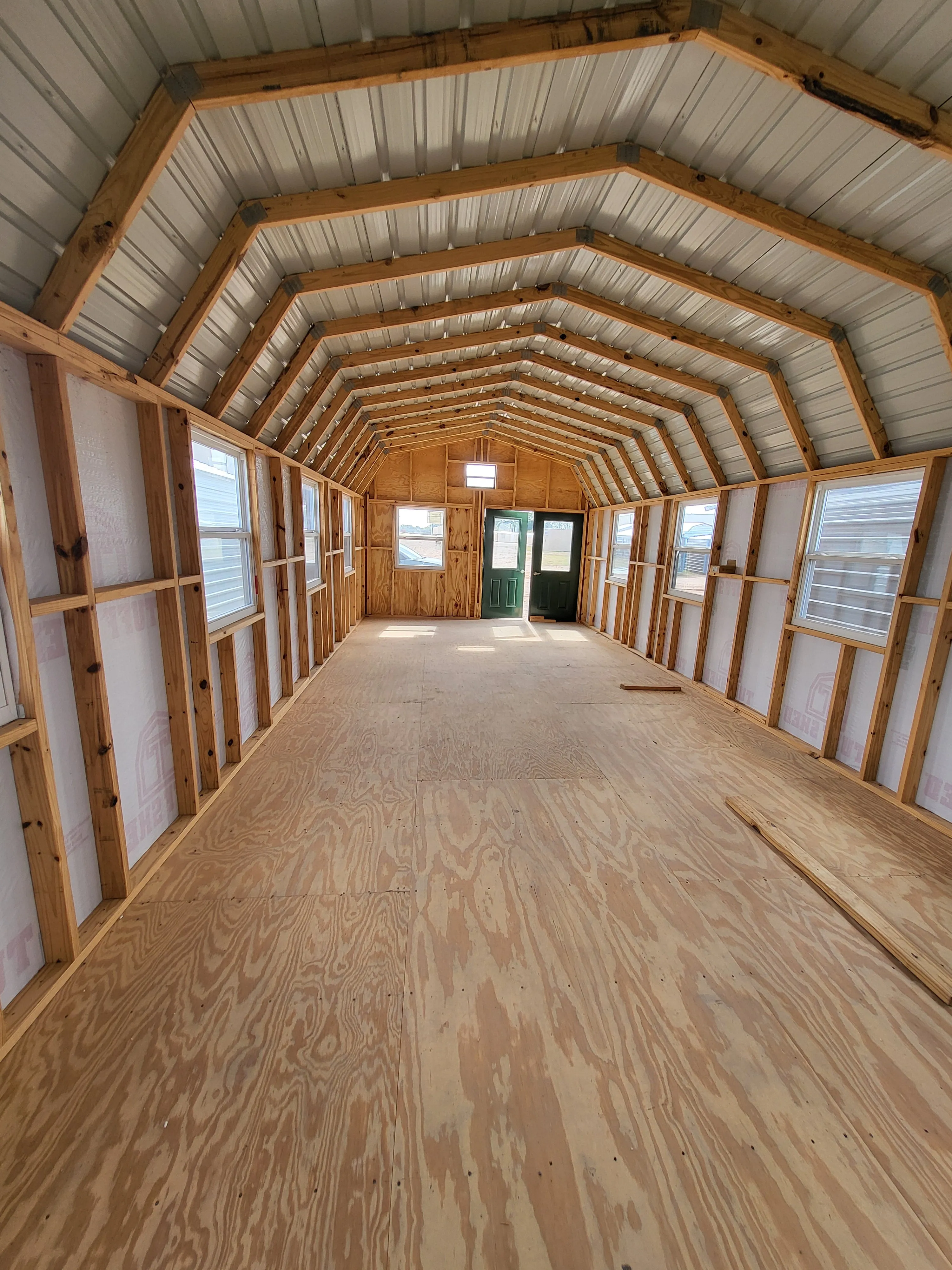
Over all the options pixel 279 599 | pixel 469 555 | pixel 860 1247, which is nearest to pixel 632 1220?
pixel 860 1247

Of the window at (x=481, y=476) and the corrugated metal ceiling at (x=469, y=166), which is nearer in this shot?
the corrugated metal ceiling at (x=469, y=166)

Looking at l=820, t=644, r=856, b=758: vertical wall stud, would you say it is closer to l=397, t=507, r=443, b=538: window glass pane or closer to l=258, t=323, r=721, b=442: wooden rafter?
l=258, t=323, r=721, b=442: wooden rafter

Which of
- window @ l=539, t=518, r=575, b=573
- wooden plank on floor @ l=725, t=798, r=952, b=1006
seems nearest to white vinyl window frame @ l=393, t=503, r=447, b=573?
window @ l=539, t=518, r=575, b=573

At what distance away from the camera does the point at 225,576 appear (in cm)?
361

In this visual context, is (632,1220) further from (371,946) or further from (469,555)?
(469,555)

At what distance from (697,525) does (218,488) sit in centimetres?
562

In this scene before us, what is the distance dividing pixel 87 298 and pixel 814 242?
11.2 ft

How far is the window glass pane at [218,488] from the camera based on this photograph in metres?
3.20

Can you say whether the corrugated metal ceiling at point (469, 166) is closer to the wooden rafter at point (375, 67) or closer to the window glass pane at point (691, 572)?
the wooden rafter at point (375, 67)

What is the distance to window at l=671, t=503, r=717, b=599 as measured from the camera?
610cm

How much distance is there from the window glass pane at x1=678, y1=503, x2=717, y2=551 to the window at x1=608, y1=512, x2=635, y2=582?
4.51ft

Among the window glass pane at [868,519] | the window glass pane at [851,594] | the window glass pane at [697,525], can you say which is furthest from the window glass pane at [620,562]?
the window glass pane at [868,519]

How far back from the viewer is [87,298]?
→ 1847mm

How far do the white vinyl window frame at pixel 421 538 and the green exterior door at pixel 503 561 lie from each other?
0.85 m
